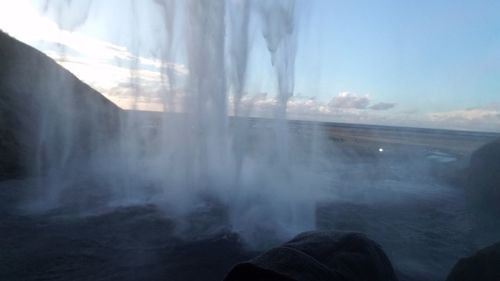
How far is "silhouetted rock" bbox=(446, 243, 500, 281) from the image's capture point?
6.49 meters

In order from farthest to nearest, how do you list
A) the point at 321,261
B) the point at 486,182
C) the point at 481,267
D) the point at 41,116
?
the point at 41,116 < the point at 486,182 < the point at 481,267 < the point at 321,261

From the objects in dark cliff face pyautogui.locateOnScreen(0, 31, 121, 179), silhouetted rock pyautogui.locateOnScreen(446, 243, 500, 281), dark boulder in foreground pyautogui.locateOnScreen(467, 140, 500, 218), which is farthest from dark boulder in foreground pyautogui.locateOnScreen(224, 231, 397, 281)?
dark cliff face pyautogui.locateOnScreen(0, 31, 121, 179)

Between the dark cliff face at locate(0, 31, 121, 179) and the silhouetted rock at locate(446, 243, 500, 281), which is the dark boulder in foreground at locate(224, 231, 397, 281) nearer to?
the silhouetted rock at locate(446, 243, 500, 281)

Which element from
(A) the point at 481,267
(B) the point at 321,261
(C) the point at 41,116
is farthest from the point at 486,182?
(C) the point at 41,116

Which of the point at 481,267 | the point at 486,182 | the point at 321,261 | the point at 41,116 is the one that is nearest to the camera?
the point at 321,261

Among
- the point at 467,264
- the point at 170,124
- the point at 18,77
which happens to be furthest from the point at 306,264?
the point at 18,77

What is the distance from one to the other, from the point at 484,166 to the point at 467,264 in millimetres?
15177

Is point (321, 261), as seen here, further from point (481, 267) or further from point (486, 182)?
point (486, 182)

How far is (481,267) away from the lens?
675cm

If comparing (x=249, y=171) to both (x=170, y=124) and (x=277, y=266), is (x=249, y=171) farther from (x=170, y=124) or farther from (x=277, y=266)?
(x=277, y=266)

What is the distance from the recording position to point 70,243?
10484mm

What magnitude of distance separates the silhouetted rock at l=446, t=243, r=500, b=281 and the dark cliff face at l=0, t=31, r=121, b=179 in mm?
19931

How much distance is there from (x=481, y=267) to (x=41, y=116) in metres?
27.8

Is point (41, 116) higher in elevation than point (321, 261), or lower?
higher
